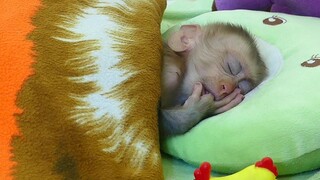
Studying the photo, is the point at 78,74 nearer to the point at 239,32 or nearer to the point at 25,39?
the point at 25,39

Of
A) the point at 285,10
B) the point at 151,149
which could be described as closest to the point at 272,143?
the point at 151,149

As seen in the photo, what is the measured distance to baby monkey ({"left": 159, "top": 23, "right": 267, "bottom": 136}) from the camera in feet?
3.32

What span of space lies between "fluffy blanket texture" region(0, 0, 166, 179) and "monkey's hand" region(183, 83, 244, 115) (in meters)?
0.07

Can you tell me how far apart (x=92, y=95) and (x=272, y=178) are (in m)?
0.33

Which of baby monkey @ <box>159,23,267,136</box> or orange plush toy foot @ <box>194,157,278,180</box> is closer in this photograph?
orange plush toy foot @ <box>194,157,278,180</box>

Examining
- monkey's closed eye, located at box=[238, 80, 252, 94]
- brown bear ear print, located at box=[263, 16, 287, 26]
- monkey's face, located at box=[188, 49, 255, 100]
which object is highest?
brown bear ear print, located at box=[263, 16, 287, 26]

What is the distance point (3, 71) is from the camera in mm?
865

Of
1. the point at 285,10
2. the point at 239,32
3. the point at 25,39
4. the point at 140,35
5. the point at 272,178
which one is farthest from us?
the point at 285,10

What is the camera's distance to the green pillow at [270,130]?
89cm

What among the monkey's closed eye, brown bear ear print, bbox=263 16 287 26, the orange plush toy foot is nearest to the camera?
the orange plush toy foot

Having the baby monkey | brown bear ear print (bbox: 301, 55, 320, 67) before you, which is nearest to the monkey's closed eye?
the baby monkey

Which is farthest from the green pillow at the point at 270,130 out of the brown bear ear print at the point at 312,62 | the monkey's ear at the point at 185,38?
the monkey's ear at the point at 185,38

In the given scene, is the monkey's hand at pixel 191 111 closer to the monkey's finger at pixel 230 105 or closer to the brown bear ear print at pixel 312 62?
the monkey's finger at pixel 230 105

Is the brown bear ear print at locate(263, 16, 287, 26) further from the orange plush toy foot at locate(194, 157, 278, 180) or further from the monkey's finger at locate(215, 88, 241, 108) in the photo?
the orange plush toy foot at locate(194, 157, 278, 180)
